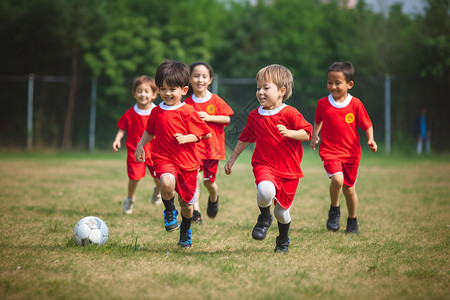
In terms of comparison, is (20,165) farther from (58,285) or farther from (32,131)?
(58,285)

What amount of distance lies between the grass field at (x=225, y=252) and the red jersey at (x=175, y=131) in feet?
2.91

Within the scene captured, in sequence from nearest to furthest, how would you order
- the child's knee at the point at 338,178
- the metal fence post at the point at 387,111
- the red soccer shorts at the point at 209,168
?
the child's knee at the point at 338,178
the red soccer shorts at the point at 209,168
the metal fence post at the point at 387,111

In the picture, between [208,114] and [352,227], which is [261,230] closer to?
[352,227]

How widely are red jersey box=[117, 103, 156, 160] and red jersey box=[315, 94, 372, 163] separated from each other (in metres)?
2.48

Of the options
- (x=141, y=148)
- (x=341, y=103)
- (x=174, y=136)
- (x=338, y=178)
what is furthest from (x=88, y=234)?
(x=341, y=103)

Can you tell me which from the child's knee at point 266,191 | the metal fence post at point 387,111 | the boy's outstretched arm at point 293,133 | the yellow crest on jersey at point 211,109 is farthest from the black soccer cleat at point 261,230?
the metal fence post at point 387,111

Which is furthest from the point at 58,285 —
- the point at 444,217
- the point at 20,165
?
the point at 20,165

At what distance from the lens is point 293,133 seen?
4.28 meters

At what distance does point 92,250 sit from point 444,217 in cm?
474

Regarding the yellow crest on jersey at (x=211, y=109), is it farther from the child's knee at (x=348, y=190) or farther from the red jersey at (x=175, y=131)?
the child's knee at (x=348, y=190)

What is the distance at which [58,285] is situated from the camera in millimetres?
3453

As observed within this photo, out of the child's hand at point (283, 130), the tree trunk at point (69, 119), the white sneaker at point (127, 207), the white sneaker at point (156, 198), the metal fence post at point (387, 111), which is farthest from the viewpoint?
the tree trunk at point (69, 119)

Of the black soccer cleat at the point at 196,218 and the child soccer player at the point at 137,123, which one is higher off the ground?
the child soccer player at the point at 137,123

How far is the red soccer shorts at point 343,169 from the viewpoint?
550cm
